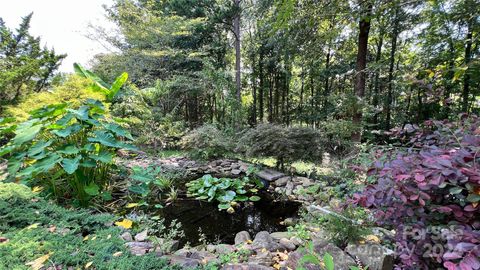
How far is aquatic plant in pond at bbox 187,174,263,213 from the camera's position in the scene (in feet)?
12.4

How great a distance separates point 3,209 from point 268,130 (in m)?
3.83

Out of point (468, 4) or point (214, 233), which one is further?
point (214, 233)

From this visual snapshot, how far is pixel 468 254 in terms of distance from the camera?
0.86 m

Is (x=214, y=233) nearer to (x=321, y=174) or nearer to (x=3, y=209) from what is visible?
(x=3, y=209)

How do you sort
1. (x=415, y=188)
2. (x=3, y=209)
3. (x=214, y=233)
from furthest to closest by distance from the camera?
(x=214, y=233) < (x=3, y=209) < (x=415, y=188)

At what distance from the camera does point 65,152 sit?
8.28 ft

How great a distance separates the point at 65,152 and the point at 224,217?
6.78ft

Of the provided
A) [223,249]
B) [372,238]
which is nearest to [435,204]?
[372,238]

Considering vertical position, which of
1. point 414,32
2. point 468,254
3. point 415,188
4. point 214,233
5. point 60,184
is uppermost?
point 414,32

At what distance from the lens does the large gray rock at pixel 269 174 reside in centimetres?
479

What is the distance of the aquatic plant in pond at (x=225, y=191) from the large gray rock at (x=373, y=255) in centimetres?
204

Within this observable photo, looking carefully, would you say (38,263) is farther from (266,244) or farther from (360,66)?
(360,66)

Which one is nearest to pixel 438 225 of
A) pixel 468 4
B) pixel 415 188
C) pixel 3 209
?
pixel 415 188

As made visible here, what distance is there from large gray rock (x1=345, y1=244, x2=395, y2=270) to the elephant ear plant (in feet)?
8.43
